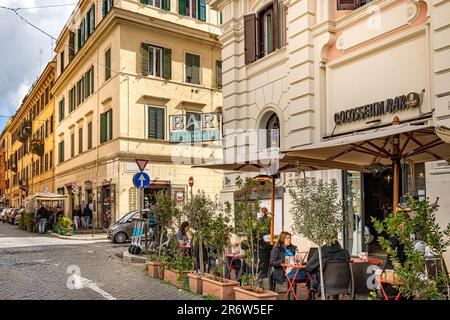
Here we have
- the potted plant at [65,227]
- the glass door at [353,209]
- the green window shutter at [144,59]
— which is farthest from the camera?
the green window shutter at [144,59]

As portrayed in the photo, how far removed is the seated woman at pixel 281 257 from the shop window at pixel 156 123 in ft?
64.6

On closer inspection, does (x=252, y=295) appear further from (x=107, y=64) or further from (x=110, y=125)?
(x=107, y=64)

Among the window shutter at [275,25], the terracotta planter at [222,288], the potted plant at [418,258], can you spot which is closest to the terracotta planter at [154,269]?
the terracotta planter at [222,288]

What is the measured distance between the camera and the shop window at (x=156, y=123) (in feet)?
91.4

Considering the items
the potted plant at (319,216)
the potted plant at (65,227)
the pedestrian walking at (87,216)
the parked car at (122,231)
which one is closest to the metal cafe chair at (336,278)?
the potted plant at (319,216)

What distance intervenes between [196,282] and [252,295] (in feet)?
7.30

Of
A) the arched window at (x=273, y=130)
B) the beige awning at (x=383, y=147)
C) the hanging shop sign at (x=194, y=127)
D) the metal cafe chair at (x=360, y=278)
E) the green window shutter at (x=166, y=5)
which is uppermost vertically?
the green window shutter at (x=166, y=5)

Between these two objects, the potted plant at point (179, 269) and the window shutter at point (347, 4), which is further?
the window shutter at point (347, 4)

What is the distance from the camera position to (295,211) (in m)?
6.92

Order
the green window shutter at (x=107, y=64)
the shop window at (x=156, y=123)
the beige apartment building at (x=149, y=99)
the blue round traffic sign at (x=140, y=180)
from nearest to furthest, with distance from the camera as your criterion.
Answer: the blue round traffic sign at (x=140, y=180), the beige apartment building at (x=149, y=99), the shop window at (x=156, y=123), the green window shutter at (x=107, y=64)

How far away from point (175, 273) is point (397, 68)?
6464 mm

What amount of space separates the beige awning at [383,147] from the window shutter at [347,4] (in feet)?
14.3

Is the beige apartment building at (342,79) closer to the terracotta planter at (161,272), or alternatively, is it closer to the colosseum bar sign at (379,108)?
the colosseum bar sign at (379,108)

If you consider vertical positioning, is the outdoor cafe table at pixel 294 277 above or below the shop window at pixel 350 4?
below
